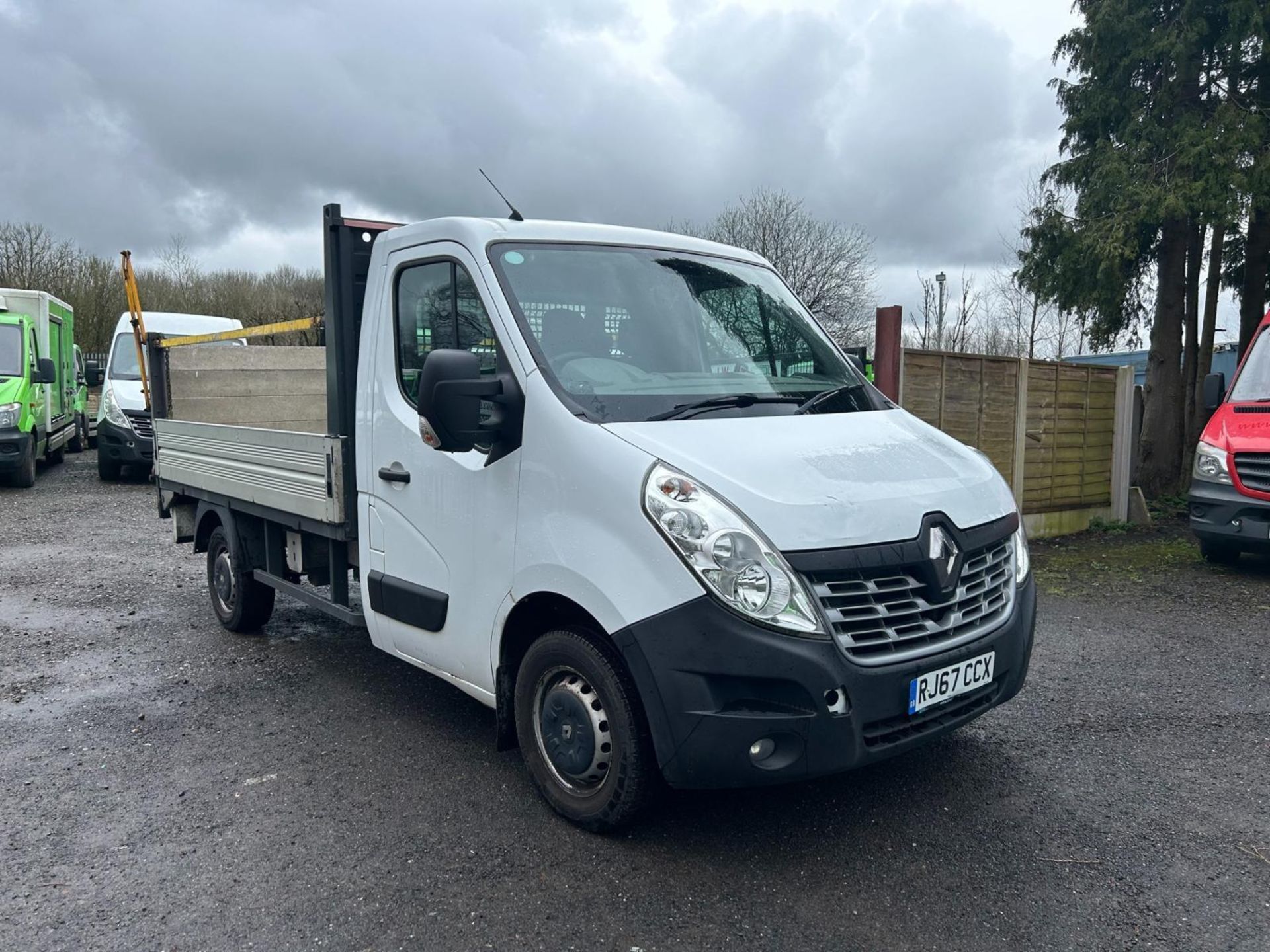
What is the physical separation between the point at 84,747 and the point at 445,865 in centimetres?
216

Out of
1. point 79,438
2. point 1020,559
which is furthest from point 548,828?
point 79,438

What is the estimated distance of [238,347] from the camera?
6777mm

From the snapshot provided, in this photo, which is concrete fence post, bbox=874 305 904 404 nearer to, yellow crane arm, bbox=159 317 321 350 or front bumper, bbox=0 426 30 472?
yellow crane arm, bbox=159 317 321 350

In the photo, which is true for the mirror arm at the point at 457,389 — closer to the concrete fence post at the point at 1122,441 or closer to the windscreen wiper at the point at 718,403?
the windscreen wiper at the point at 718,403

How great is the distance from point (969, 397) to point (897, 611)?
267 inches

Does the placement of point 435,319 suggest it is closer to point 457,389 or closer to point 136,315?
point 457,389

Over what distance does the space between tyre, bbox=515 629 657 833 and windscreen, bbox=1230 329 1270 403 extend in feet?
24.9

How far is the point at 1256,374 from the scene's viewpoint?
8.59 meters

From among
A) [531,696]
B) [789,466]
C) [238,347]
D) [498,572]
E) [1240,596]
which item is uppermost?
[238,347]

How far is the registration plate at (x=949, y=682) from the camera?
3119 millimetres

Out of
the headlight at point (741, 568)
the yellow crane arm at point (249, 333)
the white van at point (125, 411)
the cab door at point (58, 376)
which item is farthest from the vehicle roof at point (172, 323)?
the headlight at point (741, 568)

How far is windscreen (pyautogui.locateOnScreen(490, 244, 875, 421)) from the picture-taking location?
3590mm

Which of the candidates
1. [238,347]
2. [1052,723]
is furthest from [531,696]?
[238,347]

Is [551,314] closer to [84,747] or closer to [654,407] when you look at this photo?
[654,407]
